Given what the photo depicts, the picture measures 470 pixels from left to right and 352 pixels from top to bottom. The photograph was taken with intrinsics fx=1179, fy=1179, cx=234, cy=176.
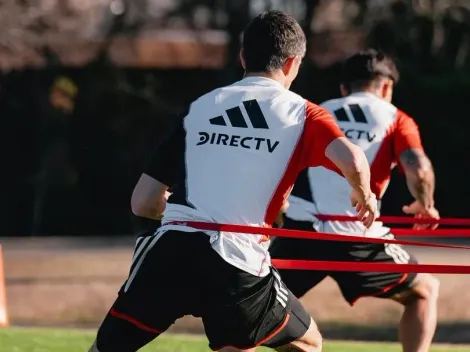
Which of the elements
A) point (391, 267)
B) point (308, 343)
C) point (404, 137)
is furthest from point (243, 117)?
point (404, 137)

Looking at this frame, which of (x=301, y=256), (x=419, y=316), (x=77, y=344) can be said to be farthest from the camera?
(x=77, y=344)

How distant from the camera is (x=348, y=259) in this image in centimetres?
709

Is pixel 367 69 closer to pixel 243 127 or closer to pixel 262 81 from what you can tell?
pixel 262 81

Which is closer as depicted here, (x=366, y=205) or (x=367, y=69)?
(x=366, y=205)

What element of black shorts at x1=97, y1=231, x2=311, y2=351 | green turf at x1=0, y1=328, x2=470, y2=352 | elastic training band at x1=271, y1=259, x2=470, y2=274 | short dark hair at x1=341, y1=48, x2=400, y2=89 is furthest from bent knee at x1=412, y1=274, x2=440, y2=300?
black shorts at x1=97, y1=231, x2=311, y2=351

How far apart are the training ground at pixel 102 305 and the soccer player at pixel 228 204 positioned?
3939 millimetres

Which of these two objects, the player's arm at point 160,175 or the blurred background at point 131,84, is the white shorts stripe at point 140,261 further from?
the blurred background at point 131,84

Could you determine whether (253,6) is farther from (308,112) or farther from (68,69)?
(308,112)

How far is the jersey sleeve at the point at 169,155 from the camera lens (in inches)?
193

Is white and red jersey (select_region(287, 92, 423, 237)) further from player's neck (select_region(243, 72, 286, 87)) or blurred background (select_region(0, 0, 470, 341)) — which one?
blurred background (select_region(0, 0, 470, 341))

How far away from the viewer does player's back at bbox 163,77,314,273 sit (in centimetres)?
480

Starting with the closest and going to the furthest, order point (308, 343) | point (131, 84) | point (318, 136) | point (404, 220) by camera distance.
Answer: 1. point (318, 136)
2. point (308, 343)
3. point (404, 220)
4. point (131, 84)

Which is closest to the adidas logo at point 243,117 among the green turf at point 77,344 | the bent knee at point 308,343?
the bent knee at point 308,343

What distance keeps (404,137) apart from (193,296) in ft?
8.27
